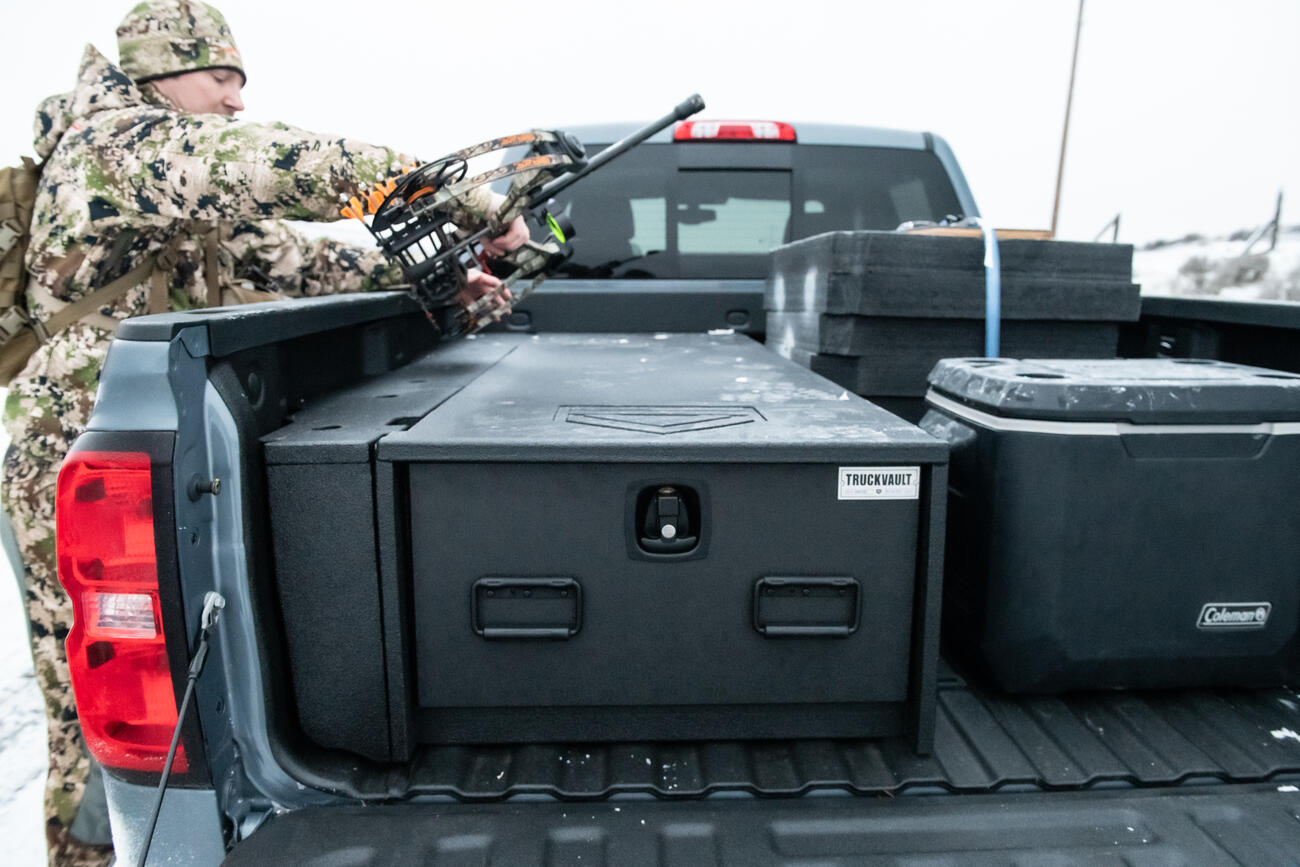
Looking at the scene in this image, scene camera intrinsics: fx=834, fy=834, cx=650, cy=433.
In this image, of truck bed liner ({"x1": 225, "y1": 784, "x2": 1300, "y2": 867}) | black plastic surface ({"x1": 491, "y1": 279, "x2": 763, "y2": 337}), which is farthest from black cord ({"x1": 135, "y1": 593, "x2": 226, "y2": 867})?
black plastic surface ({"x1": 491, "y1": 279, "x2": 763, "y2": 337})

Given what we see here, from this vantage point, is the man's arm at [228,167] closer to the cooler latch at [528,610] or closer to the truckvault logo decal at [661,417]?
the truckvault logo decal at [661,417]

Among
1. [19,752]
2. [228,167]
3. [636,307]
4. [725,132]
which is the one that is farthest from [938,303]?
[19,752]

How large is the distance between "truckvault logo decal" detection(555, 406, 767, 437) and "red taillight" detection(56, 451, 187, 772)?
0.61m

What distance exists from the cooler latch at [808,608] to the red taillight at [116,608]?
32.2 inches

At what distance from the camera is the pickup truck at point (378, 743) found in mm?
1076

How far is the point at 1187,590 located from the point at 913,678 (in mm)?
492

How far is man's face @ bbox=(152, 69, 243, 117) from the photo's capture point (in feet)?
7.88

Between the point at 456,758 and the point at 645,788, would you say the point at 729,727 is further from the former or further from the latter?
the point at 456,758

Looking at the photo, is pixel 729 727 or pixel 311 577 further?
pixel 729 727

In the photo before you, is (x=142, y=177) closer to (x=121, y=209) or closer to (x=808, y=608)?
(x=121, y=209)

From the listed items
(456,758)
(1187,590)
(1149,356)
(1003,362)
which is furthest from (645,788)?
(1149,356)

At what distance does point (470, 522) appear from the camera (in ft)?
3.96

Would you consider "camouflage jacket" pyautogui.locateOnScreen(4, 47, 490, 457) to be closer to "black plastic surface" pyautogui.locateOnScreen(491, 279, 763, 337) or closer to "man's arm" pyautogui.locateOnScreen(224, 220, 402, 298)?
"man's arm" pyautogui.locateOnScreen(224, 220, 402, 298)

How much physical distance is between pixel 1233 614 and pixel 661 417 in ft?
3.28
